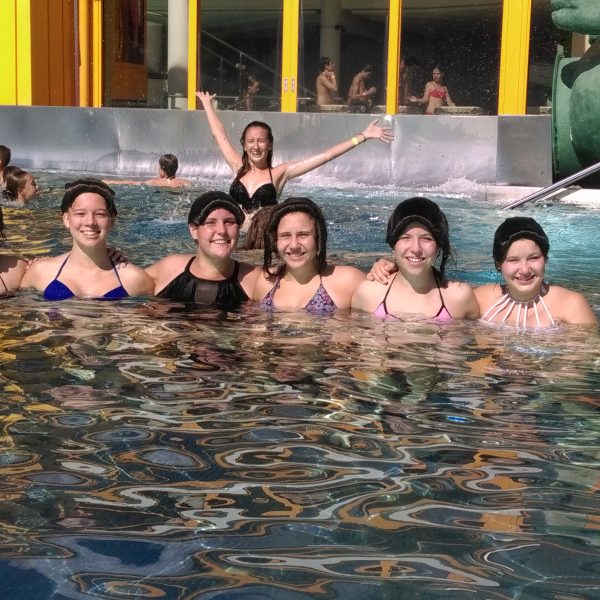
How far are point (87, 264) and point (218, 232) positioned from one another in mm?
828

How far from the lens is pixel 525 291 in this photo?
5.49 meters

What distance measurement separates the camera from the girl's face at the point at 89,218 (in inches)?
235

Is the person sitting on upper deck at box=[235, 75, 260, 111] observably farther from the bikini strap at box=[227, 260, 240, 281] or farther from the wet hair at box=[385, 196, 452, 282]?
the wet hair at box=[385, 196, 452, 282]

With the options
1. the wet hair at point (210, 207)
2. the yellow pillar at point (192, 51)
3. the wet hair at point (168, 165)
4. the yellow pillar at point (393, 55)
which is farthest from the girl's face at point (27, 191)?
the yellow pillar at point (393, 55)

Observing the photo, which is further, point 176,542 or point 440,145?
point 440,145

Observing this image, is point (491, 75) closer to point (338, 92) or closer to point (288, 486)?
point (338, 92)

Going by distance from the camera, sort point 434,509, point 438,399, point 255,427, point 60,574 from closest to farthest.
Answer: point 60,574, point 434,509, point 255,427, point 438,399

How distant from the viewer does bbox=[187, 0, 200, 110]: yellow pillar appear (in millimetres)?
16312

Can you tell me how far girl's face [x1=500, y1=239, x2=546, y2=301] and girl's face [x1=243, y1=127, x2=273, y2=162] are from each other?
13.9 feet

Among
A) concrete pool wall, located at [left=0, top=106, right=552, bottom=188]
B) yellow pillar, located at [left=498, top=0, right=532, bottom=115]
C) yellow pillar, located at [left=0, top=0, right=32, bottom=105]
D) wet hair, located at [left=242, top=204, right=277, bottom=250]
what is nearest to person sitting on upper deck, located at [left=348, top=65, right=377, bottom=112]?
concrete pool wall, located at [left=0, top=106, right=552, bottom=188]

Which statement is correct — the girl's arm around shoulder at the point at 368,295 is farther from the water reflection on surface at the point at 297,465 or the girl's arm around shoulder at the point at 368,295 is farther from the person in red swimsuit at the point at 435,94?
the person in red swimsuit at the point at 435,94

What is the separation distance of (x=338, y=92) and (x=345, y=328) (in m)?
10.1

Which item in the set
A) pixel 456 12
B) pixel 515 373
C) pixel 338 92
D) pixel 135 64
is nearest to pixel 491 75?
pixel 456 12

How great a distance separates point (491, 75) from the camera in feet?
47.5
